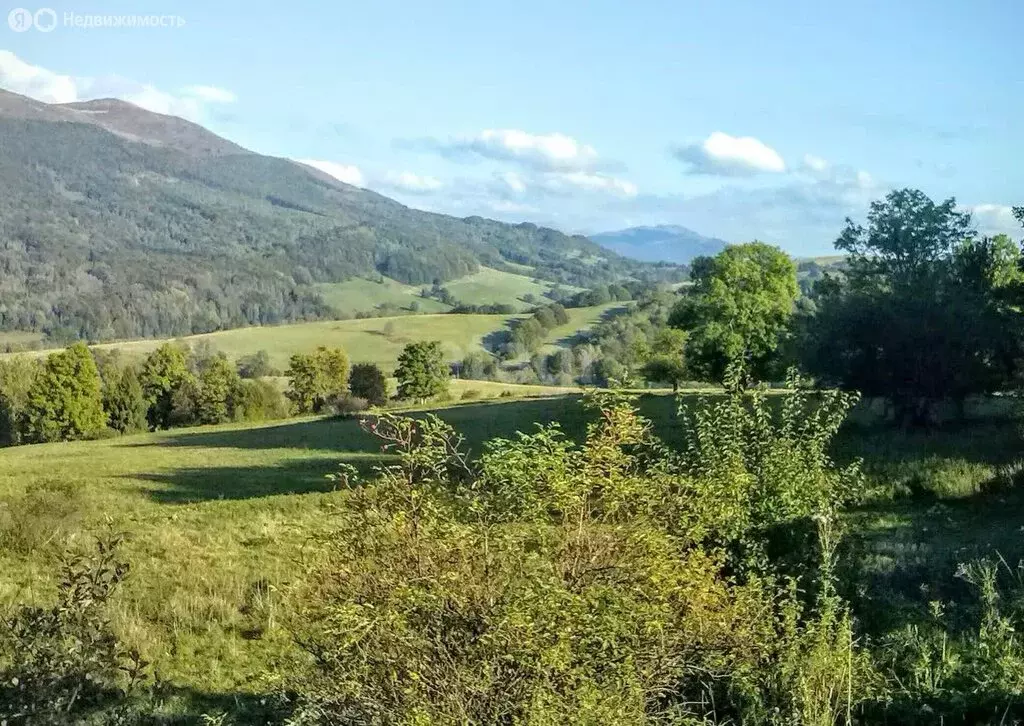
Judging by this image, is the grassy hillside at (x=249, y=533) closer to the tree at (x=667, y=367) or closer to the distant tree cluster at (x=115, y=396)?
the tree at (x=667, y=367)

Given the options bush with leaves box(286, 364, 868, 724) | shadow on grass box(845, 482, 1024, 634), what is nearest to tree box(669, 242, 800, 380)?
Answer: shadow on grass box(845, 482, 1024, 634)

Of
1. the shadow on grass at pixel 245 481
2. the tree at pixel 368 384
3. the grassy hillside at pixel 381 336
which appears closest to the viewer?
the shadow on grass at pixel 245 481

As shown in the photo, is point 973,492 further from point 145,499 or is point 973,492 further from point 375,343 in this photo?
point 375,343

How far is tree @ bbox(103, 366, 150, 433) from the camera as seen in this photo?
72812mm

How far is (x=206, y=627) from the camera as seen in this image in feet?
34.1

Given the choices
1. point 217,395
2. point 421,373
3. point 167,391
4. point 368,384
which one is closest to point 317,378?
point 368,384

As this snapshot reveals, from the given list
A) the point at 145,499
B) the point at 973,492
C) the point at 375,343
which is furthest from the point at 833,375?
→ the point at 375,343

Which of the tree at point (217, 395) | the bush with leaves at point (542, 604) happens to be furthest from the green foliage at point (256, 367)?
the bush with leaves at point (542, 604)

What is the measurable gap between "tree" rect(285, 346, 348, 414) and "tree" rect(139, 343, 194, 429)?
10.0 m

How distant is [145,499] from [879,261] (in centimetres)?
3274

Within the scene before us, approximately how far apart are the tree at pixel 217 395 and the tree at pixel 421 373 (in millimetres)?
14536

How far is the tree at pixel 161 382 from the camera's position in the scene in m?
78.7

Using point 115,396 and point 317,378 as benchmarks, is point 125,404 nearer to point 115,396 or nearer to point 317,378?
point 115,396

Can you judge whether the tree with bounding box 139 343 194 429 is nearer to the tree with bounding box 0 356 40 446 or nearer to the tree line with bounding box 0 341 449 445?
the tree line with bounding box 0 341 449 445
